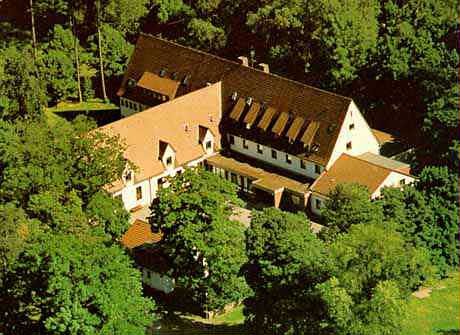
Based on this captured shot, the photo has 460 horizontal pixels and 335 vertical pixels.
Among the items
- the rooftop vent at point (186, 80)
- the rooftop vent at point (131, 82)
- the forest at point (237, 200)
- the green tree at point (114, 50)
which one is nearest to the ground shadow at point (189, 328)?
the forest at point (237, 200)

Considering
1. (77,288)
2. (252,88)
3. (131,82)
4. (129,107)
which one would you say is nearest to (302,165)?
(252,88)

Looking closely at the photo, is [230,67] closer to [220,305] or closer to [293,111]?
[293,111]

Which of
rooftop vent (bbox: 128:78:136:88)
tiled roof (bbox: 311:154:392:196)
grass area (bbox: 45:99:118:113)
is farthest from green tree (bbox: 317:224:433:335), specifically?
grass area (bbox: 45:99:118:113)

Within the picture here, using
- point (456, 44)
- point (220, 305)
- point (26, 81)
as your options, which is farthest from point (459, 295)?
point (26, 81)

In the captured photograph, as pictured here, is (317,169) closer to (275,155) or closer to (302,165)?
(302,165)

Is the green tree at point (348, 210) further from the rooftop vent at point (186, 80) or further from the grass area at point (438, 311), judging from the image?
the rooftop vent at point (186, 80)

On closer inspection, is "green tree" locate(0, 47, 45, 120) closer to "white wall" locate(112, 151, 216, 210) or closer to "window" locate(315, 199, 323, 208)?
"white wall" locate(112, 151, 216, 210)
